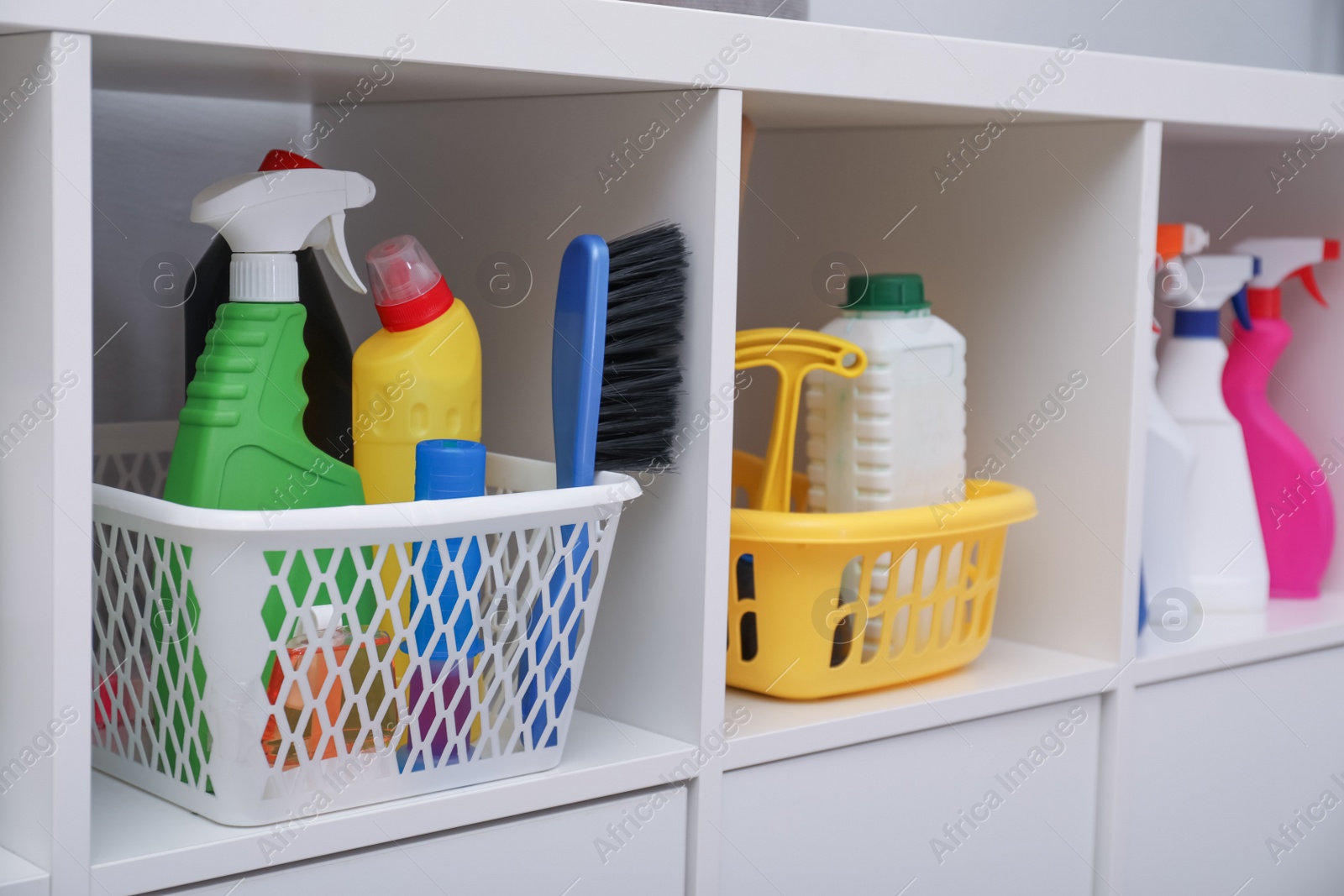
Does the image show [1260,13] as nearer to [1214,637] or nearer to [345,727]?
[1214,637]

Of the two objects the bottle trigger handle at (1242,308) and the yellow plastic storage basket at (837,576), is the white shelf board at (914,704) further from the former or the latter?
the bottle trigger handle at (1242,308)

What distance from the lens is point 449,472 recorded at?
629 mm

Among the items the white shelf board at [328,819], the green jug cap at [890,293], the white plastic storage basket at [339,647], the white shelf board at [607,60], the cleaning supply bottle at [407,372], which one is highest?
the white shelf board at [607,60]

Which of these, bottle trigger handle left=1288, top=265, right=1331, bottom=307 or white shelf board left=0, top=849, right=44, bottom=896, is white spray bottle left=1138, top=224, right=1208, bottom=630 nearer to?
bottle trigger handle left=1288, top=265, right=1331, bottom=307

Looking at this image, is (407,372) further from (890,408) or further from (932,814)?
(932,814)

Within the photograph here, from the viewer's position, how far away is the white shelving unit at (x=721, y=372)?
20.7 inches

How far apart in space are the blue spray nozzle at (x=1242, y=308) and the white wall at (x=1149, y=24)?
1.41 feet

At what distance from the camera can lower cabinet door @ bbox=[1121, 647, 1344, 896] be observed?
917 millimetres

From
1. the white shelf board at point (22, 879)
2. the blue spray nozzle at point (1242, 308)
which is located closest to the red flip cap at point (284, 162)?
the white shelf board at point (22, 879)

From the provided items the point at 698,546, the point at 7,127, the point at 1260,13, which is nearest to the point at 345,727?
the point at 698,546

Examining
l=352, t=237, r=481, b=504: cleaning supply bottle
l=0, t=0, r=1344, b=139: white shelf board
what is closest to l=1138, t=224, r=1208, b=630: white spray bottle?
l=0, t=0, r=1344, b=139: white shelf board

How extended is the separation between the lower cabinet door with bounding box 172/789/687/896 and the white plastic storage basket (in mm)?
26

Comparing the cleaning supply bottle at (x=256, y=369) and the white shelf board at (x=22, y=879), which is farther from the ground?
the cleaning supply bottle at (x=256, y=369)

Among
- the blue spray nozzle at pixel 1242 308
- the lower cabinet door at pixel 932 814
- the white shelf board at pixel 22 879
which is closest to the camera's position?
the white shelf board at pixel 22 879
